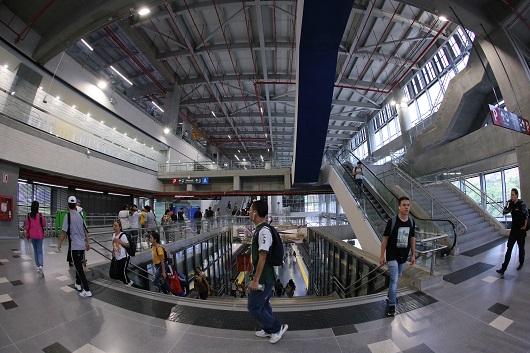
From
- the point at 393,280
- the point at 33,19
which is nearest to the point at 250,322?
the point at 393,280

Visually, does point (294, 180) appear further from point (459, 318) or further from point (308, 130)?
point (459, 318)

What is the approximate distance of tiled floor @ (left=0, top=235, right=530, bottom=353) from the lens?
2.30 metres

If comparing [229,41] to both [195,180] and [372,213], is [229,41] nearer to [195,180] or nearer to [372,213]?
A: [195,180]

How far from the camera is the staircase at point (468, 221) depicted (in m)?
6.76

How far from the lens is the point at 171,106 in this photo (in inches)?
746

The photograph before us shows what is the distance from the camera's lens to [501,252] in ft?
18.8

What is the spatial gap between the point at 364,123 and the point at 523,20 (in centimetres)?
1781

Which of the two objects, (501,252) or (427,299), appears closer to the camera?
(427,299)

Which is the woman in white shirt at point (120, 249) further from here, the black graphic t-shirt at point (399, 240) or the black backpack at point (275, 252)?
the black graphic t-shirt at point (399, 240)

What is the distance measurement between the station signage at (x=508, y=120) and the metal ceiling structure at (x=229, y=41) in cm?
429

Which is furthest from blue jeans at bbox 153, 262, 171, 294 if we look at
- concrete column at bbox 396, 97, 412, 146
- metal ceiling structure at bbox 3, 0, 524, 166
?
concrete column at bbox 396, 97, 412, 146

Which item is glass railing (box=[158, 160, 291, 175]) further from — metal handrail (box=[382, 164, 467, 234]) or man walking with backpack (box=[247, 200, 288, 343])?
man walking with backpack (box=[247, 200, 288, 343])

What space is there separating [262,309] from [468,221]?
29.5 feet

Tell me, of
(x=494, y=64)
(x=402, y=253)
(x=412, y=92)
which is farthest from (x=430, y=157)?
(x=402, y=253)
